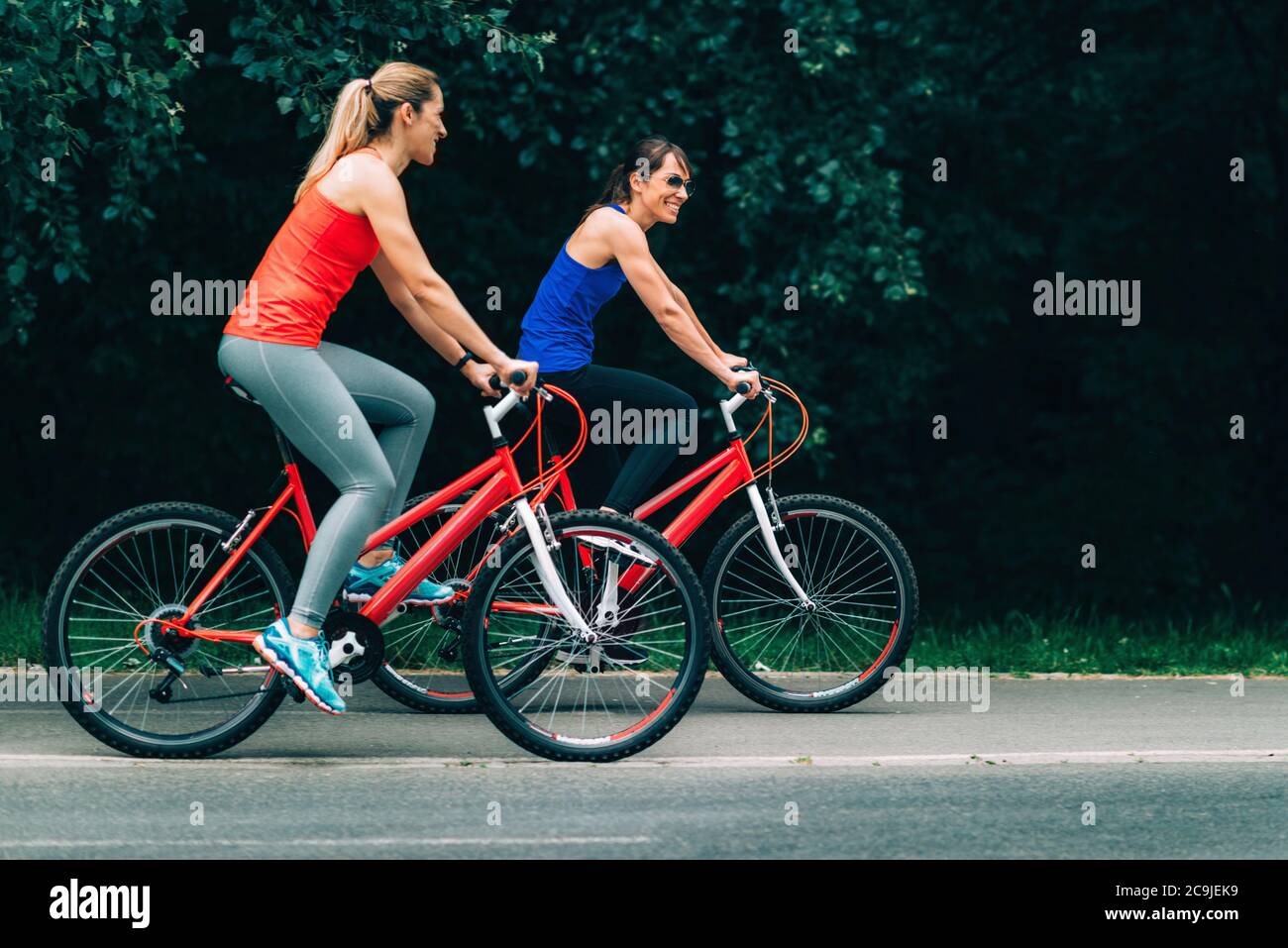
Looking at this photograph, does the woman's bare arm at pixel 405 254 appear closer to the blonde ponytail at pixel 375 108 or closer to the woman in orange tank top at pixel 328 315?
the woman in orange tank top at pixel 328 315

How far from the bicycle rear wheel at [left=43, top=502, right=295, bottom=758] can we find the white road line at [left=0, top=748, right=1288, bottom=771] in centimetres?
12

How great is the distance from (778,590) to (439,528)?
148cm

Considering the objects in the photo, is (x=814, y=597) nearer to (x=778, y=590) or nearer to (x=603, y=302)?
(x=778, y=590)

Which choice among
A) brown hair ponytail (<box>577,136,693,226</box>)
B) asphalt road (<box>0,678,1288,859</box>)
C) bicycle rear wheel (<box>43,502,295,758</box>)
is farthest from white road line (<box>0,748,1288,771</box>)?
brown hair ponytail (<box>577,136,693,226</box>)

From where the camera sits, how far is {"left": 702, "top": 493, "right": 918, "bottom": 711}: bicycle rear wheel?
7.47 meters

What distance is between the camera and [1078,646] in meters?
9.95

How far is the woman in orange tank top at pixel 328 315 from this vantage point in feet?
20.6

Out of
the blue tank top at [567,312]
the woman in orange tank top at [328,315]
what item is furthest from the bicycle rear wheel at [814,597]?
the woman in orange tank top at [328,315]

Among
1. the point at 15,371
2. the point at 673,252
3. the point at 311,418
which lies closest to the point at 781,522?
the point at 311,418

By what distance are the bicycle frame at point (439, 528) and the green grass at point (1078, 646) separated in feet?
9.57

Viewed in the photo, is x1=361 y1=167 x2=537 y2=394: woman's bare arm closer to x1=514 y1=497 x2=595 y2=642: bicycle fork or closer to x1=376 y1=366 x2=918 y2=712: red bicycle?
x1=514 y1=497 x2=595 y2=642: bicycle fork

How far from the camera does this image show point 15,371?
12.9m

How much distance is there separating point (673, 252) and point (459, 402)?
176cm

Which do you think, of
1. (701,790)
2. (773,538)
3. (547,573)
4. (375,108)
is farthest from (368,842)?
(773,538)
